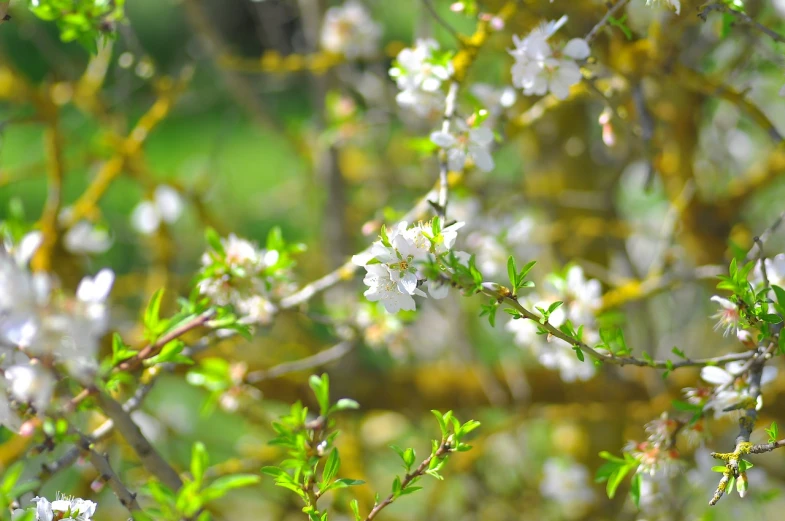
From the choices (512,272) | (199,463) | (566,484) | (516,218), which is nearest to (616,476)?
(512,272)

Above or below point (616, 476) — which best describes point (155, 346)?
above

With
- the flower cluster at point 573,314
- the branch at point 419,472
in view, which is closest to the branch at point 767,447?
the branch at point 419,472

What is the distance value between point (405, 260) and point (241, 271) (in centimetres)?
20

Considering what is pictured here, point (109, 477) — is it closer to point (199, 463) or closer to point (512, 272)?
point (199, 463)

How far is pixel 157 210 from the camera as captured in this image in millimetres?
1288

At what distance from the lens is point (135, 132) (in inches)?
49.9

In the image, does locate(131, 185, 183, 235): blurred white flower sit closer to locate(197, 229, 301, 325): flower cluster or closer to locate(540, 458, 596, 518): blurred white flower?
locate(197, 229, 301, 325): flower cluster

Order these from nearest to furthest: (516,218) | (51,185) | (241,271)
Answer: (241,271)
(51,185)
(516,218)

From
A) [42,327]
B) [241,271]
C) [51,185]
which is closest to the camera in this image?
[42,327]

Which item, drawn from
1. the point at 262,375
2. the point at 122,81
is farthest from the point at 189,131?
the point at 262,375

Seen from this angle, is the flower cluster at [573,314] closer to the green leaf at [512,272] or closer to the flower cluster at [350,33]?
the green leaf at [512,272]

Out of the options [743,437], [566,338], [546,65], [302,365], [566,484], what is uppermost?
[546,65]

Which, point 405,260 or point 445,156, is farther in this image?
point 445,156

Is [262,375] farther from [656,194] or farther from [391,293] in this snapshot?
[656,194]
